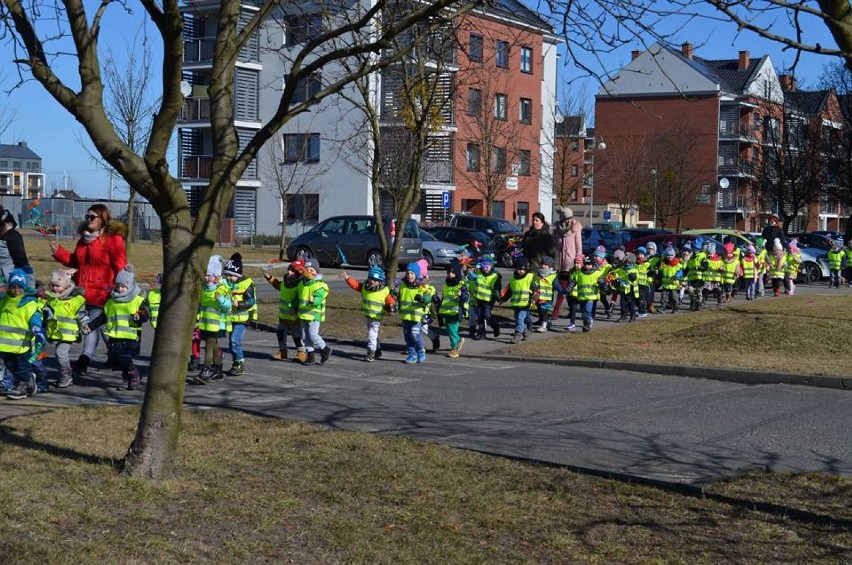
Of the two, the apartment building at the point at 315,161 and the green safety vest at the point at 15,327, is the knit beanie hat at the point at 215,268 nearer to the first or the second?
the green safety vest at the point at 15,327

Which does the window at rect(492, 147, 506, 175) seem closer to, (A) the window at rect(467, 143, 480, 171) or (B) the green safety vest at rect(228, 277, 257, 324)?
(A) the window at rect(467, 143, 480, 171)

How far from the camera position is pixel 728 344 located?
1602cm

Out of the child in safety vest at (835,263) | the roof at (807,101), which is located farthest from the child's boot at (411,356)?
the roof at (807,101)

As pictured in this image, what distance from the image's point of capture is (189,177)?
2125 inches

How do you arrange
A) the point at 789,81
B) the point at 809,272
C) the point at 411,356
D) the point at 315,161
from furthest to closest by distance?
the point at 315,161
the point at 809,272
the point at 789,81
the point at 411,356

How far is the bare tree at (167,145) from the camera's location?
22.2ft

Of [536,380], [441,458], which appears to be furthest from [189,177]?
[441,458]

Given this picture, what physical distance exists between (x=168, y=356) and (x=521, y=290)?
34.4ft

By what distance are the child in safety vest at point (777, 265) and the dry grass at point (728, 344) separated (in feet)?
23.9

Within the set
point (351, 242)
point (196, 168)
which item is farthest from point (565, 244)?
point (196, 168)

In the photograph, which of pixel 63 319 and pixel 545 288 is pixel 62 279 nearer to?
pixel 63 319

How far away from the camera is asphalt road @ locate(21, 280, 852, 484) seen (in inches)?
343

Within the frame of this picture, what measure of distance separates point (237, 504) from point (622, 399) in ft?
20.1

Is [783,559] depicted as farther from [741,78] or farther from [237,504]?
[741,78]
